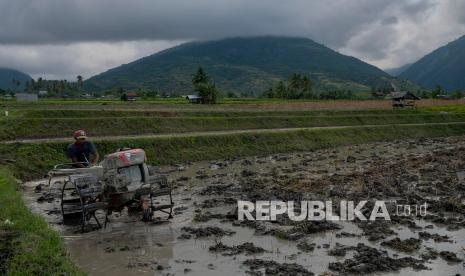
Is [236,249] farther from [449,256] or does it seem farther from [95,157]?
[95,157]

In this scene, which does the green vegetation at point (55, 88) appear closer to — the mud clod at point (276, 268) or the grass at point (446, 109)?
the grass at point (446, 109)

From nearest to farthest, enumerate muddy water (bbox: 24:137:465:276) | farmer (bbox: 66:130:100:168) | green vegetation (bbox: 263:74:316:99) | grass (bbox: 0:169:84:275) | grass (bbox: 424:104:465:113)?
1. grass (bbox: 0:169:84:275)
2. muddy water (bbox: 24:137:465:276)
3. farmer (bbox: 66:130:100:168)
4. grass (bbox: 424:104:465:113)
5. green vegetation (bbox: 263:74:316:99)

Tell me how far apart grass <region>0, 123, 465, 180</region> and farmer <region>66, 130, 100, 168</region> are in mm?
9801

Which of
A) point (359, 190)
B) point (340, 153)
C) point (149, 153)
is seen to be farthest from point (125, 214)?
point (340, 153)

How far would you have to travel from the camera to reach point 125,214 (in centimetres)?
1641

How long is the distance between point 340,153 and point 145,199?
986 inches

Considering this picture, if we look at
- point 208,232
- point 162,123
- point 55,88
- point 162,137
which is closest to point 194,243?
point 208,232

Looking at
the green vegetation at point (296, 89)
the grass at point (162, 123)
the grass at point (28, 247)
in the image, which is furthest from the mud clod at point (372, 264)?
the green vegetation at point (296, 89)

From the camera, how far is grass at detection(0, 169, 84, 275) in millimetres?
9003

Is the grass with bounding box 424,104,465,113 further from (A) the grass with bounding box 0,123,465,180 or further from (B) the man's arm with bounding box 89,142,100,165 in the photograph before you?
(B) the man's arm with bounding box 89,142,100,165

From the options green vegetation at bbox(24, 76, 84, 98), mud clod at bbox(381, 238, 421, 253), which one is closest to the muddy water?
mud clod at bbox(381, 238, 421, 253)

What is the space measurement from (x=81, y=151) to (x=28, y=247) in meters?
5.89

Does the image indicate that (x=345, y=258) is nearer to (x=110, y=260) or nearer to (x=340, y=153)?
(x=110, y=260)

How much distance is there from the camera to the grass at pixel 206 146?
84.2 feet
